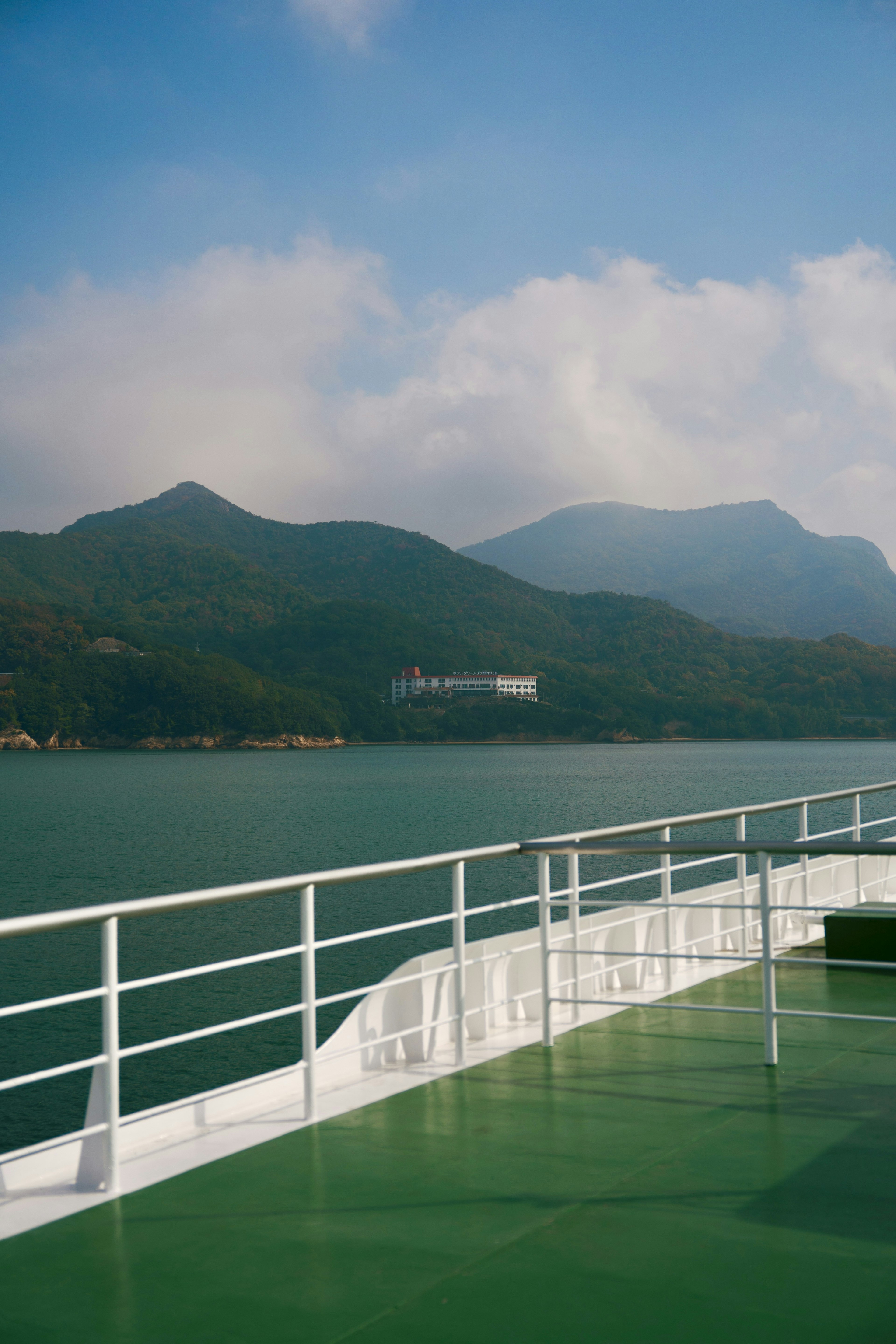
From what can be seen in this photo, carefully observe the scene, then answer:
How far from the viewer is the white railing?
294 cm

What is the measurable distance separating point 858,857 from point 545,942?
3.45 meters

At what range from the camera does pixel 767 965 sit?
3.77 m

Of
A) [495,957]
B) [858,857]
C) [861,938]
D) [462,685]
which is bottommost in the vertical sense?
[861,938]

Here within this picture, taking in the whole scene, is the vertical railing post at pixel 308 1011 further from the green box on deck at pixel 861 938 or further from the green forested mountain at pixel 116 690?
the green forested mountain at pixel 116 690

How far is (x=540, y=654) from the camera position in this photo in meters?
151

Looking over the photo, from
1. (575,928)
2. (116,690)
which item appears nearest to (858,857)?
(575,928)

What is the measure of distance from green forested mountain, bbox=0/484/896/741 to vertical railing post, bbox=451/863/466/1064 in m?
121

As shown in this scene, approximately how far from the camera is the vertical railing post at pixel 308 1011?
3.41 meters

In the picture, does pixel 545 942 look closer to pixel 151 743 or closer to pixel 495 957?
pixel 495 957

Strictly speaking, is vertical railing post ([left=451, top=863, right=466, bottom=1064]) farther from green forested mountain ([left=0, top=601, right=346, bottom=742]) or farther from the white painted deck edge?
green forested mountain ([left=0, top=601, right=346, bottom=742])

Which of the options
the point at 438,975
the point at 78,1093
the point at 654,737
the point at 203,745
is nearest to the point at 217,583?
the point at 203,745

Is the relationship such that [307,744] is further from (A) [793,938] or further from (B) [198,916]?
(A) [793,938]

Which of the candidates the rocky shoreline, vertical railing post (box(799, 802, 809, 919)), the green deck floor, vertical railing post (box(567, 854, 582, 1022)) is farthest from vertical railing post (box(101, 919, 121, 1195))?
the rocky shoreline

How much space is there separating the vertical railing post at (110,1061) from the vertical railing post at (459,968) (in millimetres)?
1399
